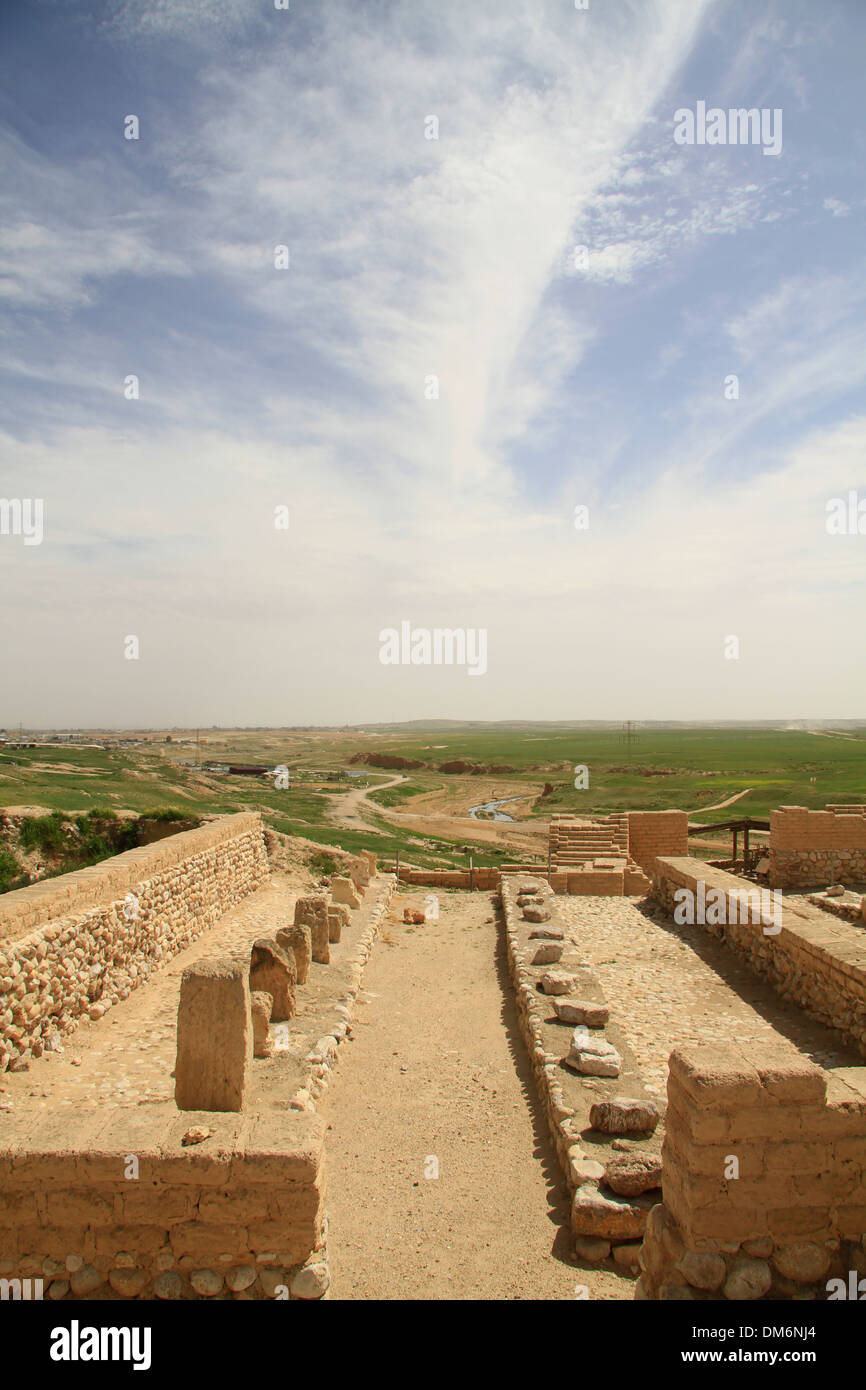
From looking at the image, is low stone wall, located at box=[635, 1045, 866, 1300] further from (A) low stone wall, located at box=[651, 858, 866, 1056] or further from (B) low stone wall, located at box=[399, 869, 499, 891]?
(B) low stone wall, located at box=[399, 869, 499, 891]

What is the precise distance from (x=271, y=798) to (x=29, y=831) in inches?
957

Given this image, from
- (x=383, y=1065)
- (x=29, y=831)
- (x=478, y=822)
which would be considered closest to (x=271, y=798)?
(x=478, y=822)

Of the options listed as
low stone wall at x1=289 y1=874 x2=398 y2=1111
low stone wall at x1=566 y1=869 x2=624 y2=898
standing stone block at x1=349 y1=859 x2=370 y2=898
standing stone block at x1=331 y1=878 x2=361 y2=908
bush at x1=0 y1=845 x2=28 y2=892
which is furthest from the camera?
standing stone block at x1=349 y1=859 x2=370 y2=898

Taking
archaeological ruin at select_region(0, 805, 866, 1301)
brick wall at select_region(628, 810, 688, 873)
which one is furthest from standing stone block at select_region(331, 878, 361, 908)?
brick wall at select_region(628, 810, 688, 873)

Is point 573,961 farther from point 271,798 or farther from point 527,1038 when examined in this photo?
point 271,798

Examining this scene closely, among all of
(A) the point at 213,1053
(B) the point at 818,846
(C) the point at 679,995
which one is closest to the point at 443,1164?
(A) the point at 213,1053

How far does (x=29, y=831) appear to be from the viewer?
14906mm

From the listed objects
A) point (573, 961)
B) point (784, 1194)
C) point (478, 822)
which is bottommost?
point (478, 822)

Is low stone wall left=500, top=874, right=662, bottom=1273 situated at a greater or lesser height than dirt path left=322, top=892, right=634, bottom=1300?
greater

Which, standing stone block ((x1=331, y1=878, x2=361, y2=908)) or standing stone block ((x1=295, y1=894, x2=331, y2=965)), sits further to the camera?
standing stone block ((x1=331, y1=878, x2=361, y2=908))

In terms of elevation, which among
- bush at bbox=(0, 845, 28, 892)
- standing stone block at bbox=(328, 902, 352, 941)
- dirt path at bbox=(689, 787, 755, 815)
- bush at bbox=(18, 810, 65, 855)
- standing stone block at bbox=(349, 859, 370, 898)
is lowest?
dirt path at bbox=(689, 787, 755, 815)

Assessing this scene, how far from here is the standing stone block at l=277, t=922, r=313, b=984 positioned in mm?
9250

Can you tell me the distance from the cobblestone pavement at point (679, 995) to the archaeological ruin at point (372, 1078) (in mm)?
48

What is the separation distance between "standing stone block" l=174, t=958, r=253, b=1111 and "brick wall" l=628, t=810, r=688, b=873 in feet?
43.7
